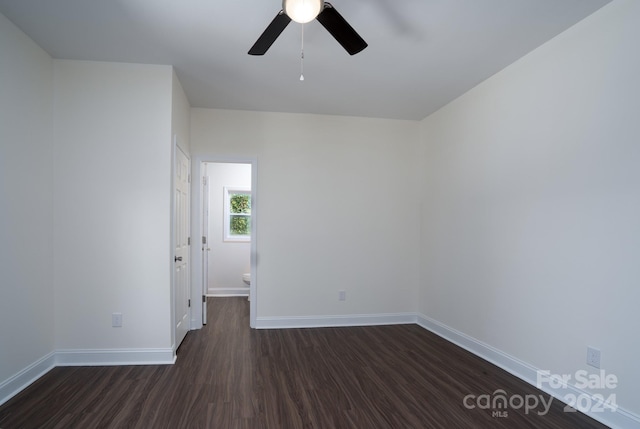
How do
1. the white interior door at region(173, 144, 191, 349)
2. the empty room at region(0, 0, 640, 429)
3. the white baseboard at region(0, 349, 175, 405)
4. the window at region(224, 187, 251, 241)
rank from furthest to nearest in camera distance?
the window at region(224, 187, 251, 241) < the white interior door at region(173, 144, 191, 349) < the white baseboard at region(0, 349, 175, 405) < the empty room at region(0, 0, 640, 429)

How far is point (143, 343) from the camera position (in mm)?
2936

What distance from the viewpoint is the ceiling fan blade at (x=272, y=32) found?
1696mm

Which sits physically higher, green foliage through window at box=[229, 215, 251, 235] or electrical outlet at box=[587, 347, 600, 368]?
green foliage through window at box=[229, 215, 251, 235]

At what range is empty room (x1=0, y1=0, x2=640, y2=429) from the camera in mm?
2133

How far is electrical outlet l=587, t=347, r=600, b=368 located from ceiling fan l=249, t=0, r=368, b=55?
2479 millimetres

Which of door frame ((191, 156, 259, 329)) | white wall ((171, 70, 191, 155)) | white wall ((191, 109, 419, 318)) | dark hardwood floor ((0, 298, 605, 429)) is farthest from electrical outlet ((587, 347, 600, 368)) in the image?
white wall ((171, 70, 191, 155))

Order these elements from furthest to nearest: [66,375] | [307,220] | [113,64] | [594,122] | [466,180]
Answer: [307,220] → [466,180] → [113,64] → [66,375] → [594,122]

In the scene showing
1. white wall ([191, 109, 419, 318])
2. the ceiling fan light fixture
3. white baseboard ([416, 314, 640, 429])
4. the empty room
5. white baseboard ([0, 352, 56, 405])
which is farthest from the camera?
white wall ([191, 109, 419, 318])

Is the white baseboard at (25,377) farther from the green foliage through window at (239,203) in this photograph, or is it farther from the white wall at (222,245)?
the green foliage through window at (239,203)

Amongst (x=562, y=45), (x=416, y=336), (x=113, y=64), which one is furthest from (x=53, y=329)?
(x=562, y=45)

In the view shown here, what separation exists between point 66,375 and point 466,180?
13.5 feet

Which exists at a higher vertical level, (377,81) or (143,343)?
(377,81)

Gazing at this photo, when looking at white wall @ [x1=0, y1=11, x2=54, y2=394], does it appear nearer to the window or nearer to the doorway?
the doorway

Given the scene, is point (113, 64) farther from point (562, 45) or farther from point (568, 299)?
point (568, 299)
